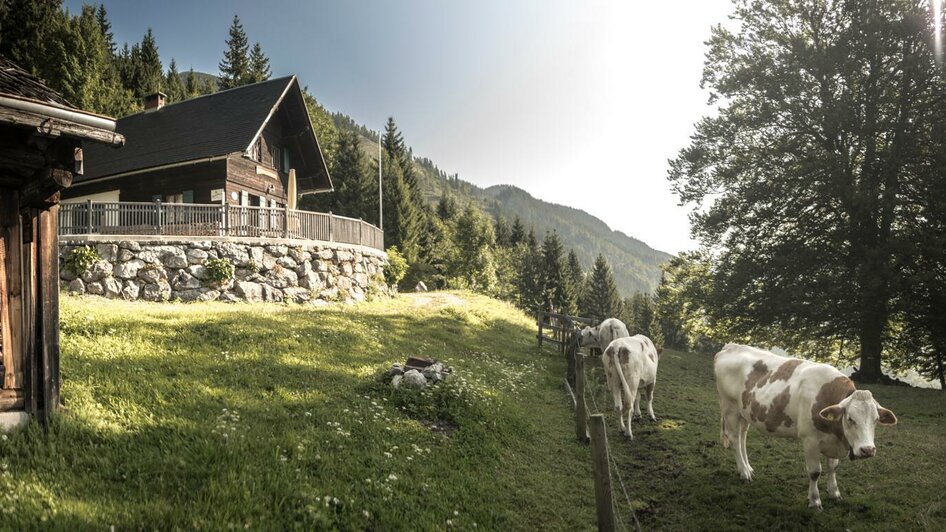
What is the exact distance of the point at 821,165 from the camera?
16.3 metres

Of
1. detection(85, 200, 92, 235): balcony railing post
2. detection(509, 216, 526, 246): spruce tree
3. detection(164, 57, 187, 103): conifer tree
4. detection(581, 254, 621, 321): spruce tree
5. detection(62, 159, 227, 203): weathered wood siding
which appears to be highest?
detection(164, 57, 187, 103): conifer tree

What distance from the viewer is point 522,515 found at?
18.9 ft

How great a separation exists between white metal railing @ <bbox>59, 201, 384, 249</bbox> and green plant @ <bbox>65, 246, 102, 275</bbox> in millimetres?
947

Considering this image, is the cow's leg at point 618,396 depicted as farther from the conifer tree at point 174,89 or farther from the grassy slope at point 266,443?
the conifer tree at point 174,89

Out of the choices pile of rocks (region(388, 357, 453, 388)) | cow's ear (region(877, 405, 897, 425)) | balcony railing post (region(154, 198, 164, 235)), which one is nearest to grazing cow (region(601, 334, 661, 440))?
pile of rocks (region(388, 357, 453, 388))

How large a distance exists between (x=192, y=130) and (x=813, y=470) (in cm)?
2884

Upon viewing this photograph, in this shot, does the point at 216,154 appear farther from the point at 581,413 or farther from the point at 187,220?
the point at 581,413

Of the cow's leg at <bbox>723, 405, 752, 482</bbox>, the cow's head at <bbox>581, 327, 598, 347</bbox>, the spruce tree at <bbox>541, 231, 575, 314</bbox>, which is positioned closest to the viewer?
the cow's leg at <bbox>723, 405, 752, 482</bbox>

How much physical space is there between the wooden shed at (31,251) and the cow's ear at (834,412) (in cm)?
899

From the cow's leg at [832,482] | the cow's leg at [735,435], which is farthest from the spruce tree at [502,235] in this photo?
the cow's leg at [832,482]

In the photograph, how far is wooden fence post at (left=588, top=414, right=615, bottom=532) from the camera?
446cm

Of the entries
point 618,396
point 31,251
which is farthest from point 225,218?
point 618,396

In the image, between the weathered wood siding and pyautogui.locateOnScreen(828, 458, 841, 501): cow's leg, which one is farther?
the weathered wood siding

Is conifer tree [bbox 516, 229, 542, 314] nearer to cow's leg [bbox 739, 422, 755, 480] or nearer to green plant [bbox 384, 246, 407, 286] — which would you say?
green plant [bbox 384, 246, 407, 286]
